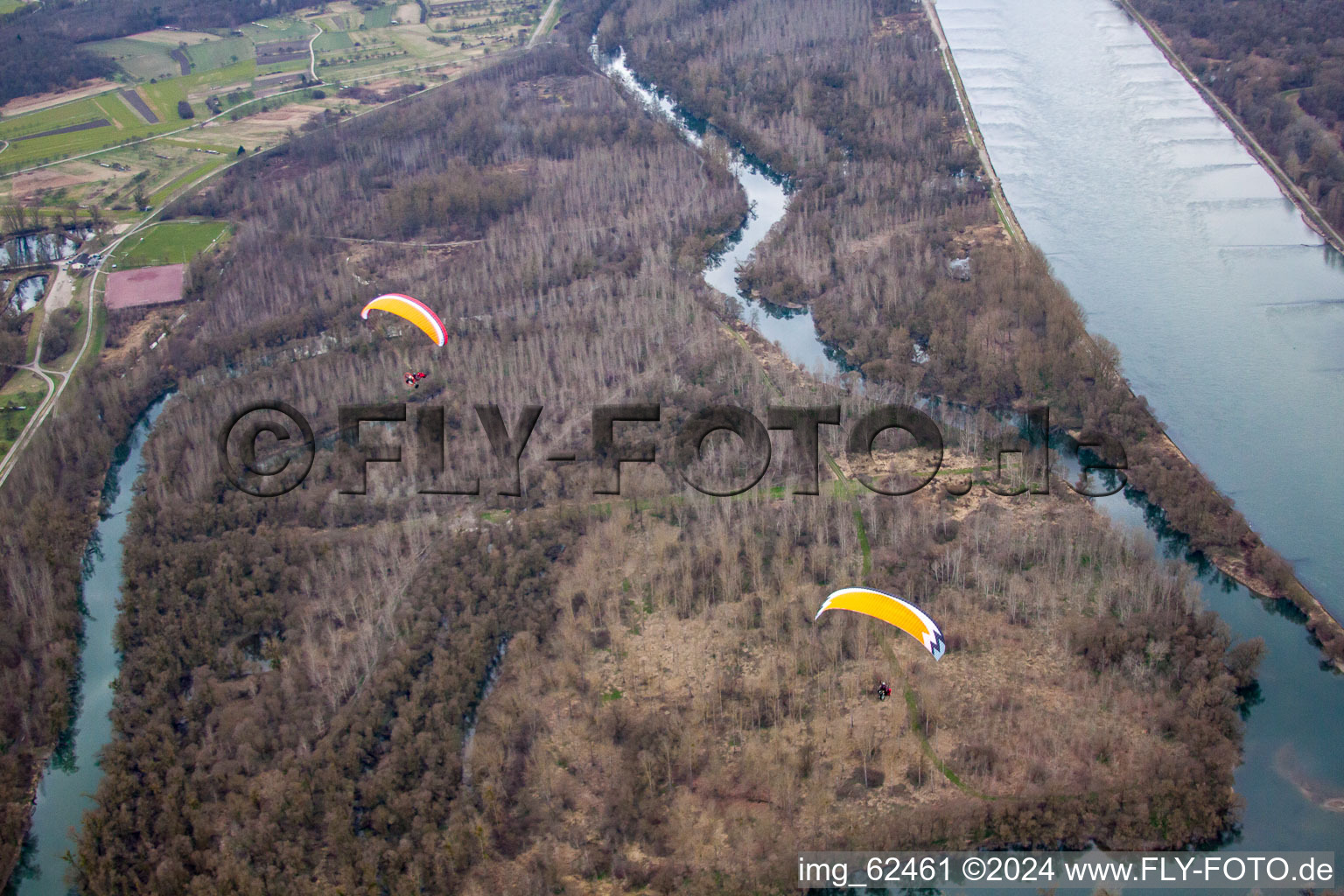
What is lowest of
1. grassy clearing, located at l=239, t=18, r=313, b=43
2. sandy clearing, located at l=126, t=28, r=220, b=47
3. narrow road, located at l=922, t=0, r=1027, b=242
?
narrow road, located at l=922, t=0, r=1027, b=242

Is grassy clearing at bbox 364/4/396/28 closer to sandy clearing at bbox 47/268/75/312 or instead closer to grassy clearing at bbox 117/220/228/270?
grassy clearing at bbox 117/220/228/270

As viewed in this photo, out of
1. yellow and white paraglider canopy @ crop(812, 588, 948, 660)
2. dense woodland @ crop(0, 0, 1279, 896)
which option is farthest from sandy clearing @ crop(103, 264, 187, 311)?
yellow and white paraglider canopy @ crop(812, 588, 948, 660)

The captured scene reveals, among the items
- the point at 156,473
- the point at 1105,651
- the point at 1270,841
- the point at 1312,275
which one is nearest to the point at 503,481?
the point at 156,473

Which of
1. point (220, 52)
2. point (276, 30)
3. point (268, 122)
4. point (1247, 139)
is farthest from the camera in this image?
A: point (276, 30)

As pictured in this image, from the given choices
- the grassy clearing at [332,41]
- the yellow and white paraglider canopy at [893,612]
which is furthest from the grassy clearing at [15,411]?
the grassy clearing at [332,41]

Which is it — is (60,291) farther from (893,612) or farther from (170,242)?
(893,612)

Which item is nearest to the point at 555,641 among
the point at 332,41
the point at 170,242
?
the point at 170,242
